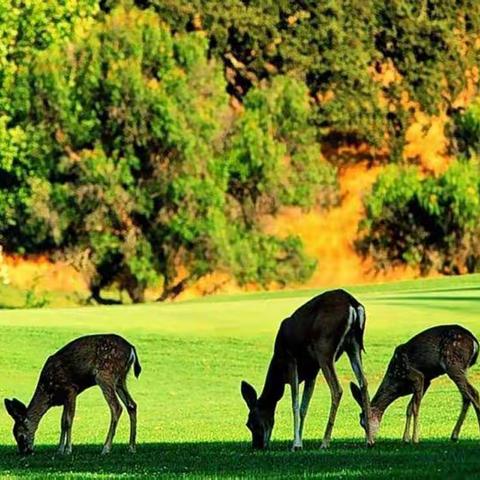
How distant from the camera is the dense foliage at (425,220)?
52031mm

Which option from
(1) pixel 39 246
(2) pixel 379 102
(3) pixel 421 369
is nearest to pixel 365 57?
(2) pixel 379 102

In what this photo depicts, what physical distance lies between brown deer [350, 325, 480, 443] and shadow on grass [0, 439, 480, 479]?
1.12 ft

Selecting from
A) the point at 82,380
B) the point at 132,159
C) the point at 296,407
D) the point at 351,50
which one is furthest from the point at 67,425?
the point at 351,50

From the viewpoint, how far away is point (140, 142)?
46688 millimetres

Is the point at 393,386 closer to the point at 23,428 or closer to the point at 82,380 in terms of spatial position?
the point at 82,380

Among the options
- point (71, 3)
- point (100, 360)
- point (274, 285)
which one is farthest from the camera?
point (274, 285)

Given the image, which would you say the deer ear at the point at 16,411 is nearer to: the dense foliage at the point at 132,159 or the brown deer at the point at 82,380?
the brown deer at the point at 82,380

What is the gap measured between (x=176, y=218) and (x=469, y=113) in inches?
482

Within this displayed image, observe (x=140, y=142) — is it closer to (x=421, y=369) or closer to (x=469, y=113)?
(x=469, y=113)

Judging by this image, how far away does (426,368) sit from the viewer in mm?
15547

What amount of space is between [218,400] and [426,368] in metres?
9.81

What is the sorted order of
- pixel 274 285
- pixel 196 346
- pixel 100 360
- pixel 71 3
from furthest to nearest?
pixel 274 285 < pixel 71 3 < pixel 196 346 < pixel 100 360

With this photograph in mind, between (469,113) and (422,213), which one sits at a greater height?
(469,113)

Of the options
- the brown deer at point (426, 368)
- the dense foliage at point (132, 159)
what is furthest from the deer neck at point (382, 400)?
the dense foliage at point (132, 159)
